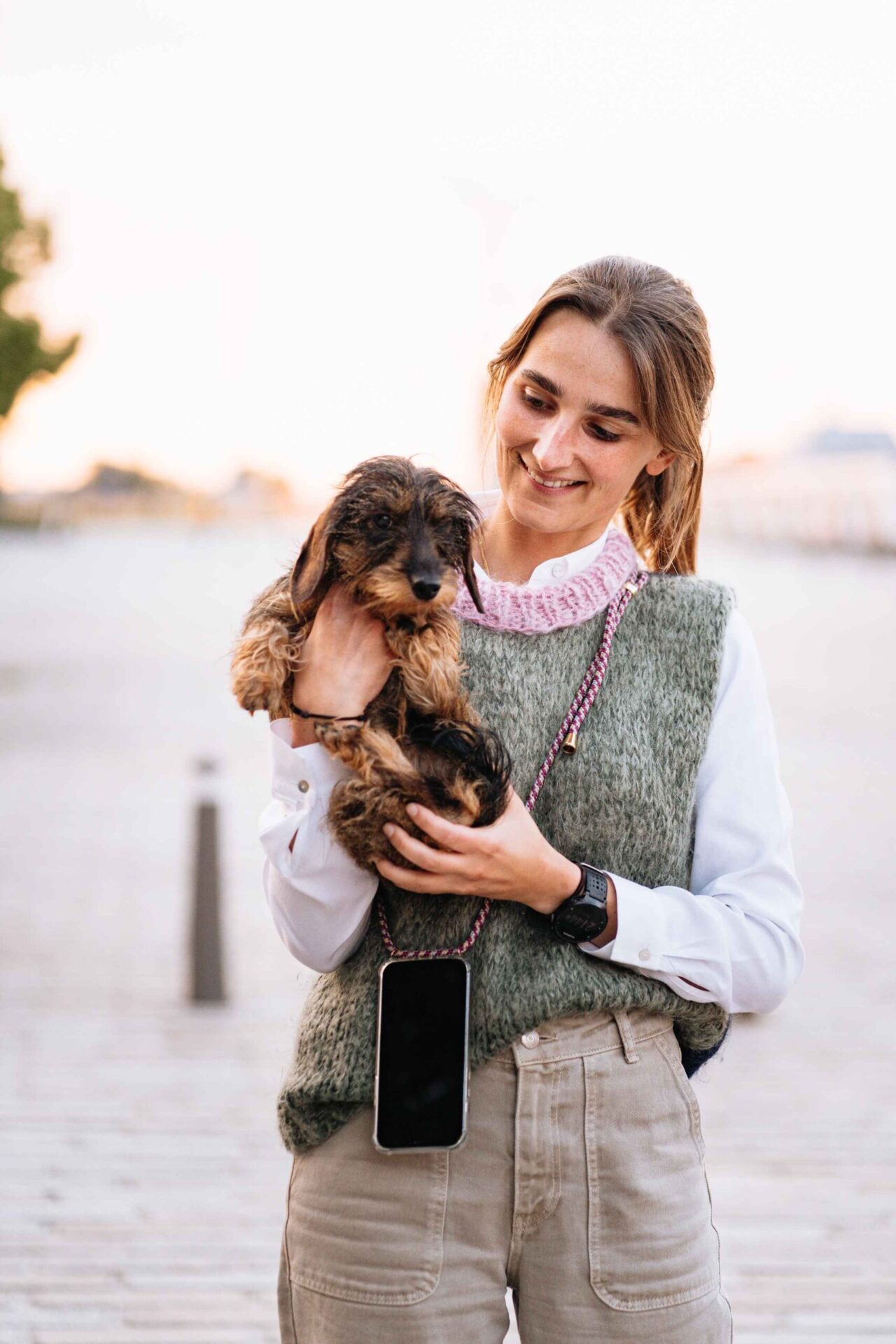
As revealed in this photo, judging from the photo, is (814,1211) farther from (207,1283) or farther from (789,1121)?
(207,1283)

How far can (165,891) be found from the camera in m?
10.1

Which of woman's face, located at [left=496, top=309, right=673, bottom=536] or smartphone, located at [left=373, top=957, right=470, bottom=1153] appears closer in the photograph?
smartphone, located at [left=373, top=957, right=470, bottom=1153]

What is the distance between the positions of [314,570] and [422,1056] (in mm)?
705

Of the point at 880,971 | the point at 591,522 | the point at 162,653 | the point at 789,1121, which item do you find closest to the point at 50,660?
the point at 162,653

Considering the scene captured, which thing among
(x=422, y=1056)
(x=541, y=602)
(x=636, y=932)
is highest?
(x=541, y=602)

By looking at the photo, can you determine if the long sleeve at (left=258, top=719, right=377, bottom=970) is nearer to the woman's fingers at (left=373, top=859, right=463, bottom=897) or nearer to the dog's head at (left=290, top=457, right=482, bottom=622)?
the woman's fingers at (left=373, top=859, right=463, bottom=897)

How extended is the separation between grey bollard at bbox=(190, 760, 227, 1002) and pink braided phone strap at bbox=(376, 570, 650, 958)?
222 inches

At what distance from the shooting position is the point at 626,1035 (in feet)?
7.09

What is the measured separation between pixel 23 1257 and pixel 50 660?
21.0 meters

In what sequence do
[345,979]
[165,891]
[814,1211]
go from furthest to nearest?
[165,891]
[814,1211]
[345,979]

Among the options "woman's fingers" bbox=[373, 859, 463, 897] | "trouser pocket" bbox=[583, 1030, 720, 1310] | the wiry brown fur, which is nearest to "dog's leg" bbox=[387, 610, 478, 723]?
the wiry brown fur

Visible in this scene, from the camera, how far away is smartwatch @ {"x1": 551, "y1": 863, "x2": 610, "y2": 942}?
2107mm

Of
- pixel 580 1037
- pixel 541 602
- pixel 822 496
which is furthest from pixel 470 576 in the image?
pixel 822 496

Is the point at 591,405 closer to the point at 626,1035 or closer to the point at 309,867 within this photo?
the point at 309,867
